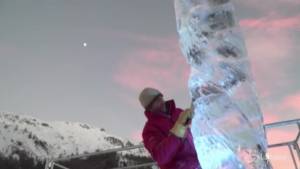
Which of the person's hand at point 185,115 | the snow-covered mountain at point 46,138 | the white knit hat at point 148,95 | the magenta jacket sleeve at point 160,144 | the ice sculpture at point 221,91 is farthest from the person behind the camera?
the snow-covered mountain at point 46,138

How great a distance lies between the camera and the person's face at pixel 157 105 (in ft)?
5.48

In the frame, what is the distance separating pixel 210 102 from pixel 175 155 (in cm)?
70

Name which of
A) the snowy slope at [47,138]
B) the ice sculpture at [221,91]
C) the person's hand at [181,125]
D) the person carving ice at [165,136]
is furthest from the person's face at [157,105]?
the snowy slope at [47,138]

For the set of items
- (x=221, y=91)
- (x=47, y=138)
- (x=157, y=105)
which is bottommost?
(x=221, y=91)

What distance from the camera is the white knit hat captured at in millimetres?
1657

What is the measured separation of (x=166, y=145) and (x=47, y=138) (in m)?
16.4

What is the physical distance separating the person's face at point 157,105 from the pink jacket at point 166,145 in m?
0.02


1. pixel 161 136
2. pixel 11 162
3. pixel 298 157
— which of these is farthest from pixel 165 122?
pixel 11 162

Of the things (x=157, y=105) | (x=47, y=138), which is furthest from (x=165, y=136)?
(x=47, y=138)

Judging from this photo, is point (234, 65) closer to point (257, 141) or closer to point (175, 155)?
point (257, 141)

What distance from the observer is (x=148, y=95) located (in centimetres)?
166

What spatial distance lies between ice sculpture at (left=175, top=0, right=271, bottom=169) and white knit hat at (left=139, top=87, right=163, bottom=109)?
0.69 m

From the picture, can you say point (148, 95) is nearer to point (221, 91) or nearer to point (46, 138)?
point (221, 91)

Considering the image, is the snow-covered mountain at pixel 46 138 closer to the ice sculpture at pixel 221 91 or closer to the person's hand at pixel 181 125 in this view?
the person's hand at pixel 181 125
